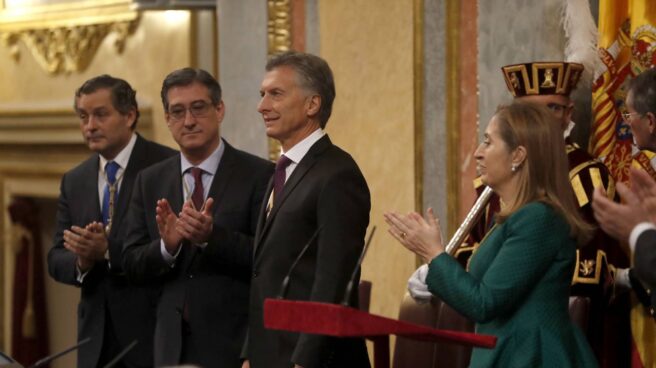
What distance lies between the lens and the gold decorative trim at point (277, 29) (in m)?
6.89

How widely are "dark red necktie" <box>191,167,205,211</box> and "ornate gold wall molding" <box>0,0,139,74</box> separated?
3.31m

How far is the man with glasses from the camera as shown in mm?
4816

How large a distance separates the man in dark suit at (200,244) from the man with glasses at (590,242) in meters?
0.89

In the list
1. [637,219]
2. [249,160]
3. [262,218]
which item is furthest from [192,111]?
[637,219]

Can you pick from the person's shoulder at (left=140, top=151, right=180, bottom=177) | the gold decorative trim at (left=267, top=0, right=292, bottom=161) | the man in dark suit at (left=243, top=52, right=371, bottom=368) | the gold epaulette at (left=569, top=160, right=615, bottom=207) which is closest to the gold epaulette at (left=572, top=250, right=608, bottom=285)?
the gold epaulette at (left=569, top=160, right=615, bottom=207)

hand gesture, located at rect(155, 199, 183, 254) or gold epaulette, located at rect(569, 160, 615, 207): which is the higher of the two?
gold epaulette, located at rect(569, 160, 615, 207)

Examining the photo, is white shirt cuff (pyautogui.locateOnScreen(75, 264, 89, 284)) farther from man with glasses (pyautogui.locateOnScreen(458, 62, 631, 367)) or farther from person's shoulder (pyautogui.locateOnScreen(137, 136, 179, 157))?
man with glasses (pyautogui.locateOnScreen(458, 62, 631, 367))

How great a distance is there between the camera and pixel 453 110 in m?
5.88

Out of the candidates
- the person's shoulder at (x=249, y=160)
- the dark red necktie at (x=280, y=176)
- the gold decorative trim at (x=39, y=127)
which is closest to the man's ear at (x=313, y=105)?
the dark red necktie at (x=280, y=176)

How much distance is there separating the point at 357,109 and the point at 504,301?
9.52 feet

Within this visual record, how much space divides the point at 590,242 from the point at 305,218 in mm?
1252

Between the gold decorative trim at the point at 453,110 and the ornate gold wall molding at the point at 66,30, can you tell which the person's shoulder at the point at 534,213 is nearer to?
the gold decorative trim at the point at 453,110

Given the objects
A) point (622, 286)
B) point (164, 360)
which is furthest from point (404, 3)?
point (164, 360)

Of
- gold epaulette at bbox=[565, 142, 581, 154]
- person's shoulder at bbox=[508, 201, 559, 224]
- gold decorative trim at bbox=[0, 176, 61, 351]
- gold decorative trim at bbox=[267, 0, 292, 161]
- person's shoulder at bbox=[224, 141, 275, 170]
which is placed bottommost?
gold decorative trim at bbox=[0, 176, 61, 351]
